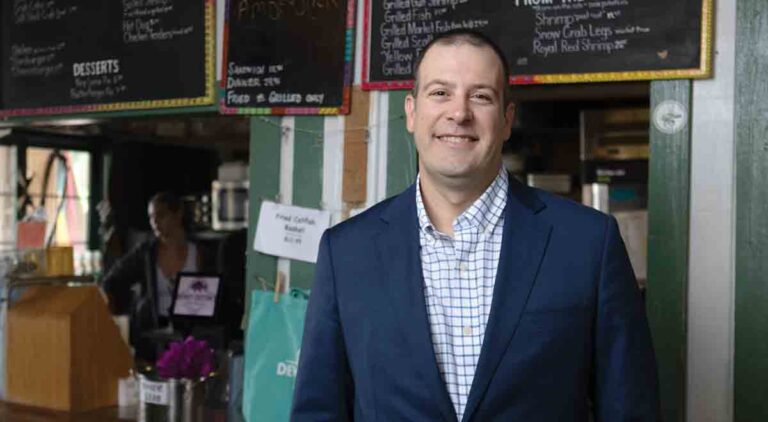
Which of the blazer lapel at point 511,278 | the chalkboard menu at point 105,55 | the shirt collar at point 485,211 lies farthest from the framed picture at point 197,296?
the blazer lapel at point 511,278

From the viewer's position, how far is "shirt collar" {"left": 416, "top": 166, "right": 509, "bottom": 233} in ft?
5.27

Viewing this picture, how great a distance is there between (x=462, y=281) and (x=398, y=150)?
1.11 meters

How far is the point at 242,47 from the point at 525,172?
8.39ft

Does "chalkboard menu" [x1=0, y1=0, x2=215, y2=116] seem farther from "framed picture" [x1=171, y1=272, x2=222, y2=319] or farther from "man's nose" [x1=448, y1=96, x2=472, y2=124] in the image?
"man's nose" [x1=448, y1=96, x2=472, y2=124]

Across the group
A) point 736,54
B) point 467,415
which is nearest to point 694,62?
point 736,54

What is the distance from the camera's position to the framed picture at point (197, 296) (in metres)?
3.72

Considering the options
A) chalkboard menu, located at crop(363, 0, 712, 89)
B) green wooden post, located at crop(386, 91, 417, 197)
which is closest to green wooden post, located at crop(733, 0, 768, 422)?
chalkboard menu, located at crop(363, 0, 712, 89)

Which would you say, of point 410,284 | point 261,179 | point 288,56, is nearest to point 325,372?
point 410,284

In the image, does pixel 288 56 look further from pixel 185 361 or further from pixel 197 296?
pixel 197 296

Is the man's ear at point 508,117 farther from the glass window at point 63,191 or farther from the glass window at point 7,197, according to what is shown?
the glass window at point 63,191

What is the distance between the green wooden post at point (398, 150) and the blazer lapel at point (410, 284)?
3.01 feet

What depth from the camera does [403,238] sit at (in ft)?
5.37

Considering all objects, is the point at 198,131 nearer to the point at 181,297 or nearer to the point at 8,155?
the point at 8,155

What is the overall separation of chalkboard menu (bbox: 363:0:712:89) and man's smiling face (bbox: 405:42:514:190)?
843mm
